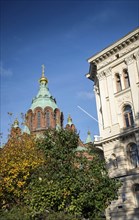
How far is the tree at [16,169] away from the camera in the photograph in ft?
70.6

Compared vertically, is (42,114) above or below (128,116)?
above

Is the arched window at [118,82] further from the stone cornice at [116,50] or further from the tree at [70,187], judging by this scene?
the tree at [70,187]

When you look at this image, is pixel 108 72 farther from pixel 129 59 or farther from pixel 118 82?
pixel 129 59

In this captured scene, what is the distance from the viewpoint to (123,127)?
27000 mm

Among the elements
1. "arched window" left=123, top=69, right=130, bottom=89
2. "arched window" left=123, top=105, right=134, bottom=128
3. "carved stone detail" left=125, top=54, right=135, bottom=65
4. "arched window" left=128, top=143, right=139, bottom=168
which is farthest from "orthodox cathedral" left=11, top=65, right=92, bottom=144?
"arched window" left=128, top=143, right=139, bottom=168

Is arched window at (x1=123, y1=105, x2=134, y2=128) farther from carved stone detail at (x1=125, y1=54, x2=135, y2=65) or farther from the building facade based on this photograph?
carved stone detail at (x1=125, y1=54, x2=135, y2=65)

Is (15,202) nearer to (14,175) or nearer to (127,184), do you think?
(14,175)

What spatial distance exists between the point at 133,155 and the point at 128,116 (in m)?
4.10

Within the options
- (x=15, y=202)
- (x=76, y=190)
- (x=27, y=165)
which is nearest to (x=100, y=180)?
(x=76, y=190)

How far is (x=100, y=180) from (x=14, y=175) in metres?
7.89

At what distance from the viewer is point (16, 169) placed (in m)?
21.5

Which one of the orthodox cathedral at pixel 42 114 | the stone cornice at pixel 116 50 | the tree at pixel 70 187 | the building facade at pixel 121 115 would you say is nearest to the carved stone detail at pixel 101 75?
the building facade at pixel 121 115

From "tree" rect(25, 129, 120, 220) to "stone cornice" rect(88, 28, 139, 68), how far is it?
14.6 meters

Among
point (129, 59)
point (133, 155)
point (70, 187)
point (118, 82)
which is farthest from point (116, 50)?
point (70, 187)
